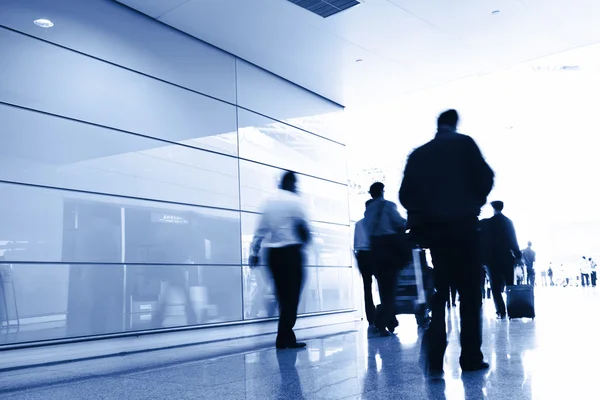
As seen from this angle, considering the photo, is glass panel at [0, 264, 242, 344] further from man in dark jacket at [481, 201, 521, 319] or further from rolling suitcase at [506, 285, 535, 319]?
rolling suitcase at [506, 285, 535, 319]

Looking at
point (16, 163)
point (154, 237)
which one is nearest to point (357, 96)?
point (154, 237)

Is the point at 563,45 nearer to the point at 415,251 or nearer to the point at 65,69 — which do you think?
Result: the point at 415,251

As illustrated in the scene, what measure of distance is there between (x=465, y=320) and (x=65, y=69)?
17.7 feet

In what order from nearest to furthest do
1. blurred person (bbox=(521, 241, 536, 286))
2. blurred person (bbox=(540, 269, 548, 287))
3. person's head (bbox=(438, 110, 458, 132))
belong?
person's head (bbox=(438, 110, 458, 132))
blurred person (bbox=(521, 241, 536, 286))
blurred person (bbox=(540, 269, 548, 287))

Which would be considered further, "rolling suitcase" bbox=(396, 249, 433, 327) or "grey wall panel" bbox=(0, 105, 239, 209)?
"rolling suitcase" bbox=(396, 249, 433, 327)

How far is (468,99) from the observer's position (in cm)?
1275

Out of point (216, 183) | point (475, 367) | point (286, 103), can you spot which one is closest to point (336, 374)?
point (475, 367)

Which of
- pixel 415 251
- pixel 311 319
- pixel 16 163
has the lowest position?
pixel 311 319

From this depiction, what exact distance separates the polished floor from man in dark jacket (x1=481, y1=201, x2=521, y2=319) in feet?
5.87

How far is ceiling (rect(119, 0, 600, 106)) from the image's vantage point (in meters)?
7.54

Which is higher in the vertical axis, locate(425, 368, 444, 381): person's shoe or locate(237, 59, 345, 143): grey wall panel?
locate(237, 59, 345, 143): grey wall panel

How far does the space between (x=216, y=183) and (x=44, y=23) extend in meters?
3.15

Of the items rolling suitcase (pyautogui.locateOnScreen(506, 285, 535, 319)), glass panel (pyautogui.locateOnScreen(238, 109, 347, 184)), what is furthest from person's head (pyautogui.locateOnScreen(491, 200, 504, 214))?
glass panel (pyautogui.locateOnScreen(238, 109, 347, 184))

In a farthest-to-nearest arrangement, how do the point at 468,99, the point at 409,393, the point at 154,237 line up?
the point at 468,99
the point at 154,237
the point at 409,393
